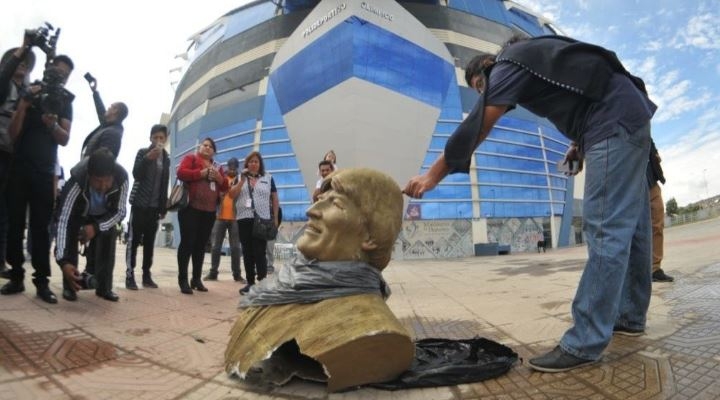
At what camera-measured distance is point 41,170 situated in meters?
3.09

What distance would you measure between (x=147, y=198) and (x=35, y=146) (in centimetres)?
118

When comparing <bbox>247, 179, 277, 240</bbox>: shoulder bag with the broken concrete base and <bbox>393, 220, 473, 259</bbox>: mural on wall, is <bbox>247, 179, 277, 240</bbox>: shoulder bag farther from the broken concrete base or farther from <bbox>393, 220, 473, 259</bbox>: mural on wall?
<bbox>393, 220, 473, 259</bbox>: mural on wall

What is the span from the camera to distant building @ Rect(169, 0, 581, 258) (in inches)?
1009

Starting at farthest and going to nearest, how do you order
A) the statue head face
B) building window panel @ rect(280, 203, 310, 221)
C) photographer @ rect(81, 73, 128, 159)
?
building window panel @ rect(280, 203, 310, 221) → photographer @ rect(81, 73, 128, 159) → the statue head face

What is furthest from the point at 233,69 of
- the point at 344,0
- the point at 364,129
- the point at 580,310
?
the point at 580,310

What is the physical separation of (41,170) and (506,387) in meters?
3.75

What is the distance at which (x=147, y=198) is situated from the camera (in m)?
4.14

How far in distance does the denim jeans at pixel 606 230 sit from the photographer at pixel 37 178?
3.67 m

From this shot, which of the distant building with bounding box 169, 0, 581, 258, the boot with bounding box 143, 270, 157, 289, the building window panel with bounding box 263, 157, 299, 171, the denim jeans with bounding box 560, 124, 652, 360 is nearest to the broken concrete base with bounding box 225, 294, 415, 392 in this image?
the denim jeans with bounding box 560, 124, 652, 360

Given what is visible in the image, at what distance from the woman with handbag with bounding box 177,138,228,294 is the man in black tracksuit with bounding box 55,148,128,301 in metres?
0.76

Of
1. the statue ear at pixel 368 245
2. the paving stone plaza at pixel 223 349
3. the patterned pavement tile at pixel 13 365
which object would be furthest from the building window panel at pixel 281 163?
the statue ear at pixel 368 245

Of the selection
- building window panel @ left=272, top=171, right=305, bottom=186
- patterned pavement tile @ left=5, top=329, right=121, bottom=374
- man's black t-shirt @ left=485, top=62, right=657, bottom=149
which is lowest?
patterned pavement tile @ left=5, top=329, right=121, bottom=374

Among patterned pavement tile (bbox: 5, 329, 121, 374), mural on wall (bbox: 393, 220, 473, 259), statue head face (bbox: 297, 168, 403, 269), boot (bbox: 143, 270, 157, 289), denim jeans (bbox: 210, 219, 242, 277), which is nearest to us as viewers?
patterned pavement tile (bbox: 5, 329, 121, 374)

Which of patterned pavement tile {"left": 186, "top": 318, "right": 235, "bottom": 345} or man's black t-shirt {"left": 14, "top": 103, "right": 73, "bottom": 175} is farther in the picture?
man's black t-shirt {"left": 14, "top": 103, "right": 73, "bottom": 175}
